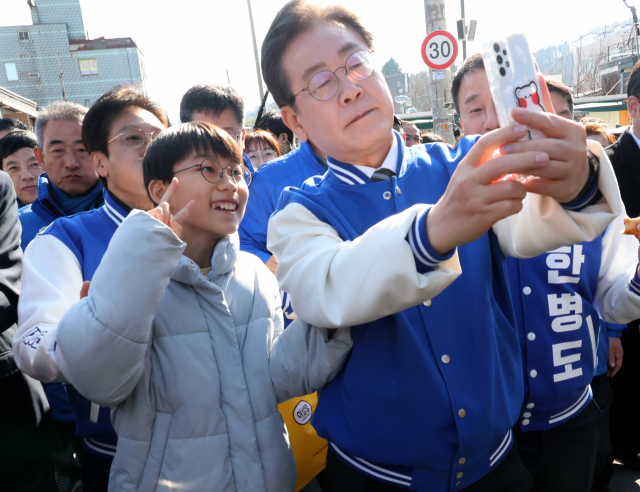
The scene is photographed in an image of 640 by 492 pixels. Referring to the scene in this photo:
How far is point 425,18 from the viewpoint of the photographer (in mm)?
8922

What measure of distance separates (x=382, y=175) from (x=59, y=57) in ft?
207

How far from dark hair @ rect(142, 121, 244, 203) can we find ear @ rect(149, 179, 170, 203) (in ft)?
0.05

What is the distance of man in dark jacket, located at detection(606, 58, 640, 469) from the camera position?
3122 millimetres

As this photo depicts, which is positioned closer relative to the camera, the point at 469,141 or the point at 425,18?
the point at 469,141

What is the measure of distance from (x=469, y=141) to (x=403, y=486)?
0.95 meters

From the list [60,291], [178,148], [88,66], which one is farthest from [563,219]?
[88,66]

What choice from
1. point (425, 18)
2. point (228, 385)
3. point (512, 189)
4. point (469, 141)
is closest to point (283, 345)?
point (228, 385)

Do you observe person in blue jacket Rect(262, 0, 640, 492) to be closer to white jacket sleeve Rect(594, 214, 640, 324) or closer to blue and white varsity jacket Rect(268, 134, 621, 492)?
blue and white varsity jacket Rect(268, 134, 621, 492)

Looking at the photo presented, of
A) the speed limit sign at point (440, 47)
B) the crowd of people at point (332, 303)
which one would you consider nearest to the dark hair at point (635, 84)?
the crowd of people at point (332, 303)

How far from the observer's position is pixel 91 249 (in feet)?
6.47

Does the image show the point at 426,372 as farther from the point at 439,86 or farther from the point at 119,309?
the point at 439,86

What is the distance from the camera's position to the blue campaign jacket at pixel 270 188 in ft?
9.29

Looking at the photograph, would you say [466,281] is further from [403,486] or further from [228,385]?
[228,385]

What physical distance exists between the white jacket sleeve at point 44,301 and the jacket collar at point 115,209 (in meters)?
0.25
